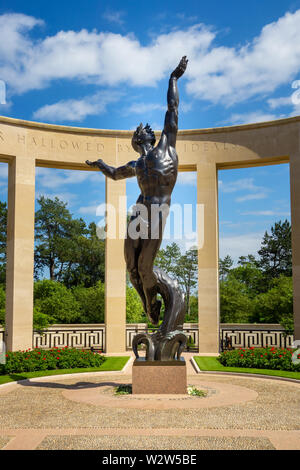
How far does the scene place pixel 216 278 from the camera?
2006 centimetres

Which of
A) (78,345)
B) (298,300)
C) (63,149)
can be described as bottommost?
(78,345)

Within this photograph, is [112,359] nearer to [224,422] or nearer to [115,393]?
[115,393]

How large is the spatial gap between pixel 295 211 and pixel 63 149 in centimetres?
1016

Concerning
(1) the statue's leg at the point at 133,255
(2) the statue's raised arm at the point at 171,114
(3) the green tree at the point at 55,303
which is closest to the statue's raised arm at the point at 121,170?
(2) the statue's raised arm at the point at 171,114

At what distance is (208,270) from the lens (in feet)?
66.0

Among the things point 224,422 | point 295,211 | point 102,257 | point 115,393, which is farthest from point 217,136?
point 102,257

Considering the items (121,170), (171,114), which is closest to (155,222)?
(121,170)

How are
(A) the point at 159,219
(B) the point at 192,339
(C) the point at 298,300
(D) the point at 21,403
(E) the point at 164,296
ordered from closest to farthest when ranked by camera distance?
(D) the point at 21,403
(A) the point at 159,219
(E) the point at 164,296
(C) the point at 298,300
(B) the point at 192,339

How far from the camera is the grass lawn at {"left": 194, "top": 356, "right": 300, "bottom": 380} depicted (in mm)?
13409

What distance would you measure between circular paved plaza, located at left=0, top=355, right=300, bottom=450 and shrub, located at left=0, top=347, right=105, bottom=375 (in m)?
1.92

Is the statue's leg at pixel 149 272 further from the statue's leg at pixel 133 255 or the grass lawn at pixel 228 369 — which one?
the grass lawn at pixel 228 369

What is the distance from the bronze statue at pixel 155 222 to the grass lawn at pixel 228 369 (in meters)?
4.08

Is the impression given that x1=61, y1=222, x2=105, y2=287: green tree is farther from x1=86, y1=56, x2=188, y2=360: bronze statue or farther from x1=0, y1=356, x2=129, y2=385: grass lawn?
x1=86, y1=56, x2=188, y2=360: bronze statue

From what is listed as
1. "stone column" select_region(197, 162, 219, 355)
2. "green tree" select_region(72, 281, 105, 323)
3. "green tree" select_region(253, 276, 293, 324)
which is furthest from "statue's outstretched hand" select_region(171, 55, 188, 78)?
"green tree" select_region(72, 281, 105, 323)
